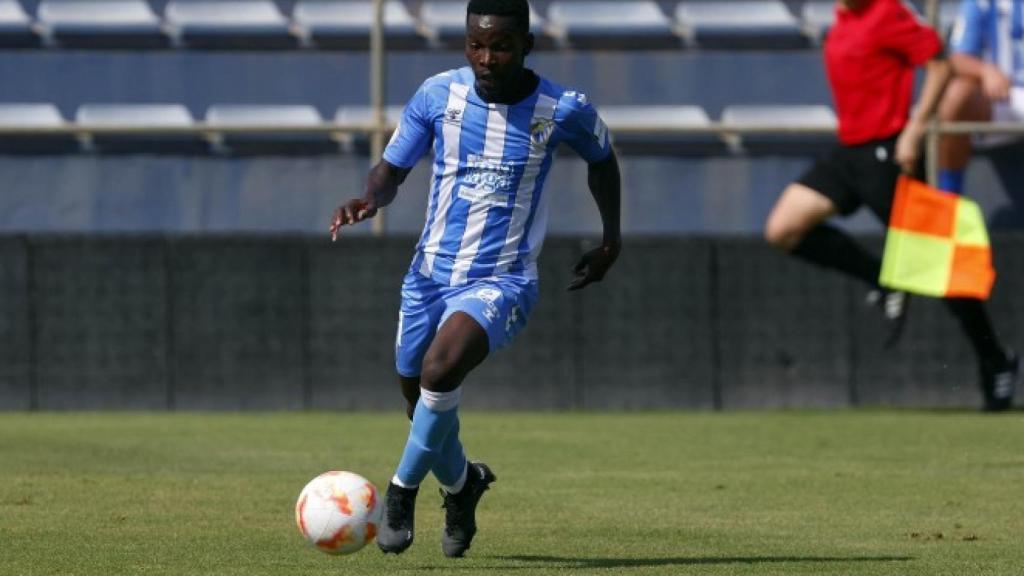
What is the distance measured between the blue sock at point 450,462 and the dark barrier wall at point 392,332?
7.61 metres

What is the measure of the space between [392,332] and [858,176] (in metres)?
3.76

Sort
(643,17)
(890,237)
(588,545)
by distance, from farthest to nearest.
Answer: (643,17) → (890,237) → (588,545)

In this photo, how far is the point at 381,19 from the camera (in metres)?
16.3

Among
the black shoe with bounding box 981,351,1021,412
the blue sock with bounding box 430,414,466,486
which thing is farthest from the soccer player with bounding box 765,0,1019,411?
the blue sock with bounding box 430,414,466,486

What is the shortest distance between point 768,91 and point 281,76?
4065 millimetres

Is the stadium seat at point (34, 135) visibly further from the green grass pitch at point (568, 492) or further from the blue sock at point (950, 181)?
the blue sock at point (950, 181)

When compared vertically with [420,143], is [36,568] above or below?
below

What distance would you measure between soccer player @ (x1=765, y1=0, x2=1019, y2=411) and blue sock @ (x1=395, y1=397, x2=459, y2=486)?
249 inches

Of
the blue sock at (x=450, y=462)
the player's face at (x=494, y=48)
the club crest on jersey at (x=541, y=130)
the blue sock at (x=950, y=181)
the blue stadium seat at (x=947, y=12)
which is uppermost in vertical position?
the player's face at (x=494, y=48)

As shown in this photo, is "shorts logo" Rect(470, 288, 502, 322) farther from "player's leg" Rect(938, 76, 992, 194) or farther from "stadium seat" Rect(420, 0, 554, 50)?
"stadium seat" Rect(420, 0, 554, 50)

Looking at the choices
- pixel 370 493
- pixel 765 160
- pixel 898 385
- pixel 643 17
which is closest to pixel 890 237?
pixel 898 385

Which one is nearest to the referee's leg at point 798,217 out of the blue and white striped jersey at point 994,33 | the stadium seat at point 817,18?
the blue and white striped jersey at point 994,33

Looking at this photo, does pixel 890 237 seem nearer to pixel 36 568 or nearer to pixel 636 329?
pixel 636 329

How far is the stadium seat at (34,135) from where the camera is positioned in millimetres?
16594
